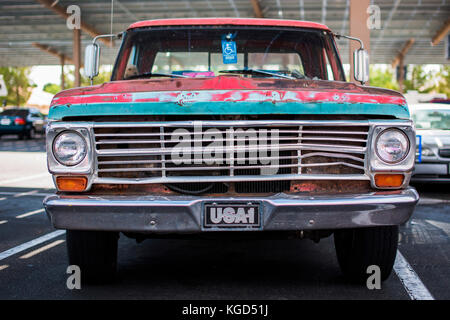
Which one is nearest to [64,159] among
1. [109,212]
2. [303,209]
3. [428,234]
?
[109,212]

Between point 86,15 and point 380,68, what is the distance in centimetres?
5606

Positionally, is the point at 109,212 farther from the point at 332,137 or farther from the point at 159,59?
the point at 159,59

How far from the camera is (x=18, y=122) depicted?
2936 centimetres

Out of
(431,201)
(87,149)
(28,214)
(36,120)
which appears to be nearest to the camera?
(87,149)

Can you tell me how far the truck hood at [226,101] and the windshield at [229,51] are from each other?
1.44 metres

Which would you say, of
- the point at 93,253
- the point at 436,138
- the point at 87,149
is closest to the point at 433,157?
the point at 436,138

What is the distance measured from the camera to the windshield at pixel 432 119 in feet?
34.5

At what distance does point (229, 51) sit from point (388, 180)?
6.60ft

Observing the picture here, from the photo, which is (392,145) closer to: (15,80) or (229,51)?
(229,51)

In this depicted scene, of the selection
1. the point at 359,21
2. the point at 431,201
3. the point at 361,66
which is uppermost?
the point at 359,21

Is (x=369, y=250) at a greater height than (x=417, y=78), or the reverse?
(x=417, y=78)

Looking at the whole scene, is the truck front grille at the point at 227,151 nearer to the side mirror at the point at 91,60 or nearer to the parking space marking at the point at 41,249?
the side mirror at the point at 91,60

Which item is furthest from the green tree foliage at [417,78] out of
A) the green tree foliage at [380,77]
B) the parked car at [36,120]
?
the parked car at [36,120]

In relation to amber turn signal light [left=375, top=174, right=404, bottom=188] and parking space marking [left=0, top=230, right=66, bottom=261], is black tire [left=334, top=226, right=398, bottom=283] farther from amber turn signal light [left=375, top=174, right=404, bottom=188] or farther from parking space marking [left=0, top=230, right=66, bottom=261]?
parking space marking [left=0, top=230, right=66, bottom=261]
